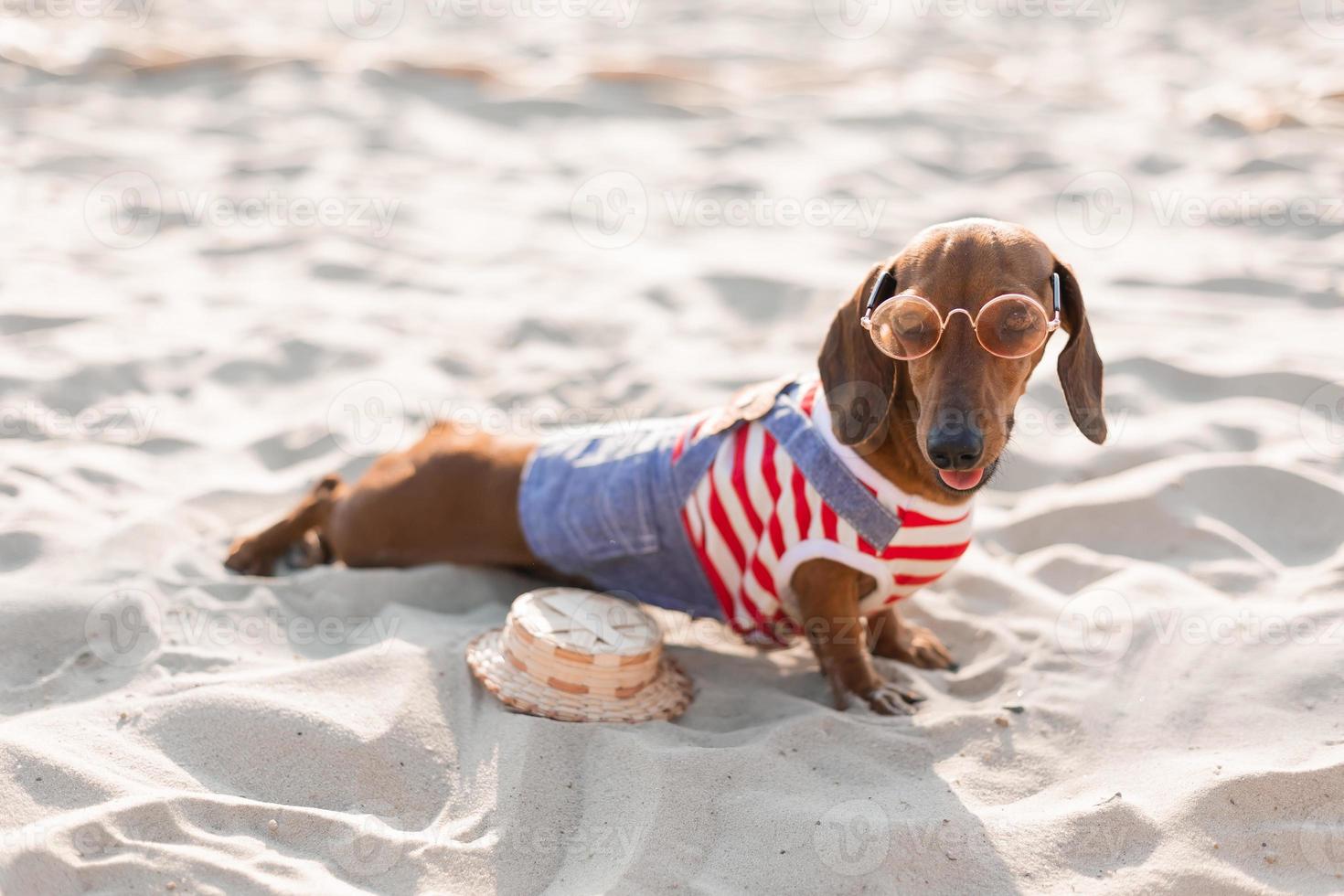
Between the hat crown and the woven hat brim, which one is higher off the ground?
the hat crown

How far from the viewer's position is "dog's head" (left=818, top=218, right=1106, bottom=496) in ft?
9.20

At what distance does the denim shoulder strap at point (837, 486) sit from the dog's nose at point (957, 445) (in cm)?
38

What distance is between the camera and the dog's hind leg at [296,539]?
3.89 m

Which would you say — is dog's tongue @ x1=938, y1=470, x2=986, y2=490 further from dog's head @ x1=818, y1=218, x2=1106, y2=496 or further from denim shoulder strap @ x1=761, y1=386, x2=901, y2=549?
denim shoulder strap @ x1=761, y1=386, x2=901, y2=549

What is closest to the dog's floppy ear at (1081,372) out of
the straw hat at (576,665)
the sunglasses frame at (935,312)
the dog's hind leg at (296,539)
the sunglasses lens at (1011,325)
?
the sunglasses frame at (935,312)

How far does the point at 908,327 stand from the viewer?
2.85 m

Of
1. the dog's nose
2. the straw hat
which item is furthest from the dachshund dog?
the straw hat

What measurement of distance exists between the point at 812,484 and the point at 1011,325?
668mm

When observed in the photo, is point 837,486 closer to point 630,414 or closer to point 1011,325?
point 1011,325

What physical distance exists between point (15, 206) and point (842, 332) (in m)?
5.04

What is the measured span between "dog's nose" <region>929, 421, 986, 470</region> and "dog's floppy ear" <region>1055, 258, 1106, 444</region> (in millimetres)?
460

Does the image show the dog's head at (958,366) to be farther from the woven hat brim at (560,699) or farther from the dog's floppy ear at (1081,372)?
the woven hat brim at (560,699)

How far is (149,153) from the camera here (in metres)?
7.17

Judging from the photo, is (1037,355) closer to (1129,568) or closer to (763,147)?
(1129,568)
